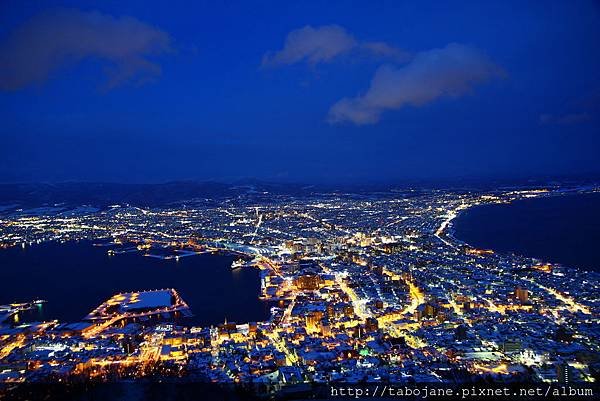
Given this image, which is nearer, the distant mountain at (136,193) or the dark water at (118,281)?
the dark water at (118,281)

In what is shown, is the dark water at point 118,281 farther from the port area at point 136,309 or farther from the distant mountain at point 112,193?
the distant mountain at point 112,193

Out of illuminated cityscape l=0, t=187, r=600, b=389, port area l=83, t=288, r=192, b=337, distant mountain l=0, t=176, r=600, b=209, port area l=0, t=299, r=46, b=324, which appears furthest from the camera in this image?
distant mountain l=0, t=176, r=600, b=209

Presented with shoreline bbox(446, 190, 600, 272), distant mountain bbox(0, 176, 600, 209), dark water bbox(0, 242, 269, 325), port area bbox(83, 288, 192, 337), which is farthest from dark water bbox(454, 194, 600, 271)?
distant mountain bbox(0, 176, 600, 209)

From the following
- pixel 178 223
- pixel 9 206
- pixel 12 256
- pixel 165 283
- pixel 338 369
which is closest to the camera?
pixel 338 369

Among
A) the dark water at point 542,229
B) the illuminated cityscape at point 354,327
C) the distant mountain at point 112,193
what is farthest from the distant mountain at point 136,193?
the illuminated cityscape at point 354,327

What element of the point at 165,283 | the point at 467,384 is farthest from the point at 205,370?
the point at 165,283

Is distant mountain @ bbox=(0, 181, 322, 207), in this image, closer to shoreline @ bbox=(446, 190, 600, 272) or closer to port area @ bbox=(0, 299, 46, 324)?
shoreline @ bbox=(446, 190, 600, 272)

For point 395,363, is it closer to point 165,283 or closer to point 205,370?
point 205,370
